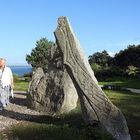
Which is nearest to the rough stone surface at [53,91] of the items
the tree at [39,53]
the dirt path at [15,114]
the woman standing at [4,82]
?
the dirt path at [15,114]

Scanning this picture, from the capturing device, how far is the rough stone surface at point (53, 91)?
1688cm

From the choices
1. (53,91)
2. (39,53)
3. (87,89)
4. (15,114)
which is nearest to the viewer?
(87,89)

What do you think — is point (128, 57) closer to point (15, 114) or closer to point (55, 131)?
point (15, 114)

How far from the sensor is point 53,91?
690 inches

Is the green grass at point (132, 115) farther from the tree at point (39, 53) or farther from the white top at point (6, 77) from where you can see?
the tree at point (39, 53)

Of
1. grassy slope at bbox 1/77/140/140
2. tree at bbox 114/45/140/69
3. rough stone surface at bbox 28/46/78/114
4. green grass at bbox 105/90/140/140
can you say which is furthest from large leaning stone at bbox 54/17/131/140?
tree at bbox 114/45/140/69

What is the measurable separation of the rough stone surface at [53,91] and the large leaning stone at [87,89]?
12.1 ft

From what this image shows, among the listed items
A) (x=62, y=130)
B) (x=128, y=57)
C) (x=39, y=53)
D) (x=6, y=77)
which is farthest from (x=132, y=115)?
(x=39, y=53)

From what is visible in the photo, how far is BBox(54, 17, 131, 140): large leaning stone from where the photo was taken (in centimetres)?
1246

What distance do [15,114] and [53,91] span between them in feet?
6.43

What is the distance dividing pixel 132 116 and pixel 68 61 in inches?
168

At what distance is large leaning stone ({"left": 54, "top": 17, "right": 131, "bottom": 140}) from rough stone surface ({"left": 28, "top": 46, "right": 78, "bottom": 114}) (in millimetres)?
3701

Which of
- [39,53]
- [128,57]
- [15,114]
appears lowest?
[15,114]

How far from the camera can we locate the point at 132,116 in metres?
16.2
